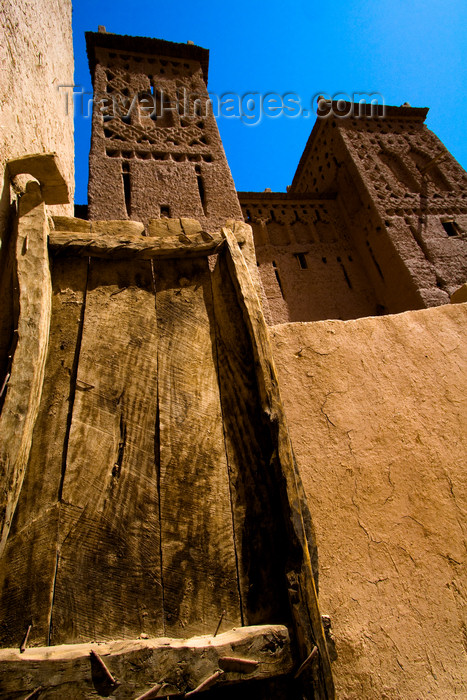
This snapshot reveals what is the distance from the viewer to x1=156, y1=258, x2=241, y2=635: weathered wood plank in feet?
3.83

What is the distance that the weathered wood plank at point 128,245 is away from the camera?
1.67 metres

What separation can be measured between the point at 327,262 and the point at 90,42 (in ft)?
17.3

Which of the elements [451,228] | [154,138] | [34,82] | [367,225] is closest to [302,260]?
[367,225]

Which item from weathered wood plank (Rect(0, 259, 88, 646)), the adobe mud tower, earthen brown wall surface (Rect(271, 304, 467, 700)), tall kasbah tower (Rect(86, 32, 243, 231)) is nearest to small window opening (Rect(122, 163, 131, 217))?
tall kasbah tower (Rect(86, 32, 243, 231))

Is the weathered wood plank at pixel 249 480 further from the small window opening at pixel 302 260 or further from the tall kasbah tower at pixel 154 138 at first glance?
the small window opening at pixel 302 260

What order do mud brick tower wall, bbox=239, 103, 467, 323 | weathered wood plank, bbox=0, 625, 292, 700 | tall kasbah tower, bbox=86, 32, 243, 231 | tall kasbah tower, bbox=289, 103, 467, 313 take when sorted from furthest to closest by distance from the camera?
mud brick tower wall, bbox=239, 103, 467, 323, tall kasbah tower, bbox=289, 103, 467, 313, tall kasbah tower, bbox=86, 32, 243, 231, weathered wood plank, bbox=0, 625, 292, 700

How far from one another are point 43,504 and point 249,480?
69 centimetres

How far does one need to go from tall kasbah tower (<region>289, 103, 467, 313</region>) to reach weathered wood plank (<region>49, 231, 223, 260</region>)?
5248 mm

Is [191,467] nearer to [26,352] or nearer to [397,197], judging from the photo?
[26,352]

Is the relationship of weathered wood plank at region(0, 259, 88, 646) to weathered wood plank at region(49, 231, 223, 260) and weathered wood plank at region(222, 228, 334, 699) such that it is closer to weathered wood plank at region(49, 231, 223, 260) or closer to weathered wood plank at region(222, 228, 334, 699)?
weathered wood plank at region(49, 231, 223, 260)

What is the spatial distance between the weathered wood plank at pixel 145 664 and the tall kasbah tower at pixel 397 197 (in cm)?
594

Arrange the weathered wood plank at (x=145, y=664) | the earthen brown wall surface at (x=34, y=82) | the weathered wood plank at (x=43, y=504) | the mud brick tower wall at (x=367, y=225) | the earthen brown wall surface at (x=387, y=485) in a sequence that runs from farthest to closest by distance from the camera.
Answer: the mud brick tower wall at (x=367, y=225) → the earthen brown wall surface at (x=34, y=82) → the earthen brown wall surface at (x=387, y=485) → the weathered wood plank at (x=43, y=504) → the weathered wood plank at (x=145, y=664)

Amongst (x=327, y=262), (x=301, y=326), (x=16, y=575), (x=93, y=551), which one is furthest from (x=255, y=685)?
(x=327, y=262)

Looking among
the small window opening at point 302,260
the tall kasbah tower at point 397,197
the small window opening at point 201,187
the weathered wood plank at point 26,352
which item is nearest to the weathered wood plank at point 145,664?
the weathered wood plank at point 26,352
